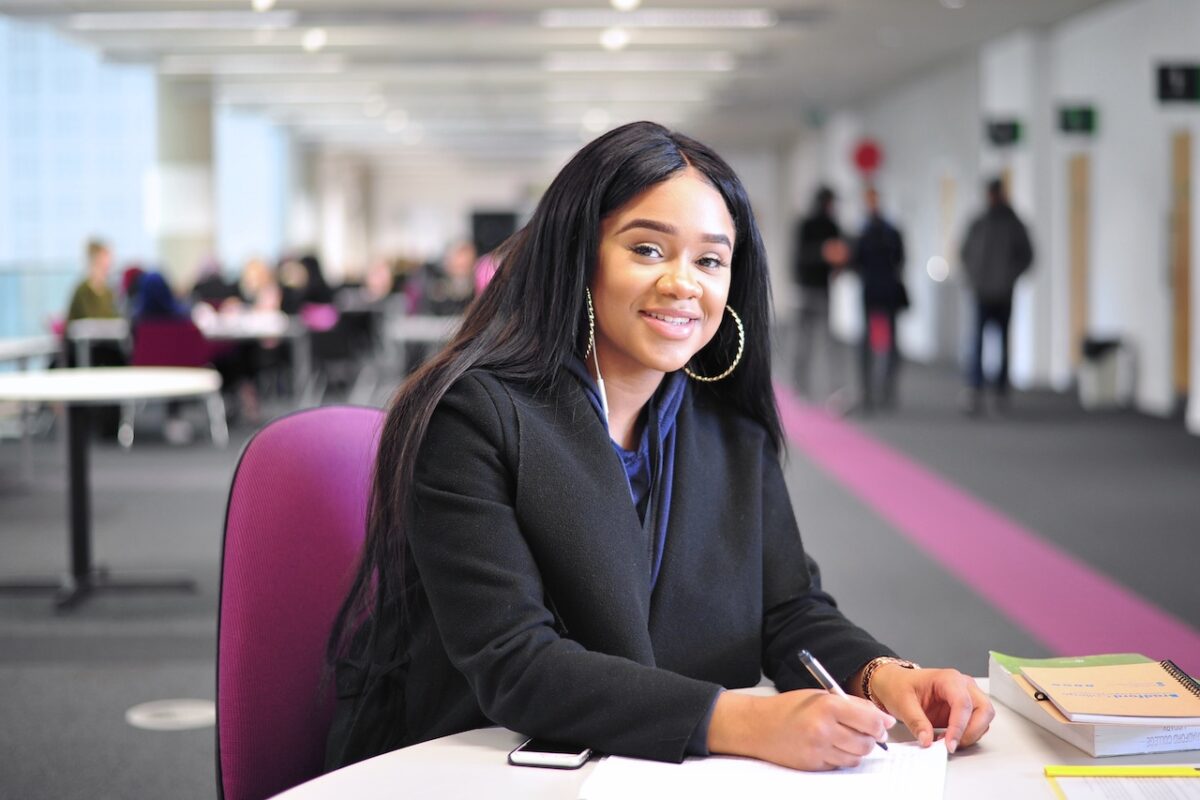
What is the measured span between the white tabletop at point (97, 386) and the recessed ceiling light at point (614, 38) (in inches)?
339

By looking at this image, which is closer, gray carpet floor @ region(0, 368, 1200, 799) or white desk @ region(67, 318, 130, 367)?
gray carpet floor @ region(0, 368, 1200, 799)

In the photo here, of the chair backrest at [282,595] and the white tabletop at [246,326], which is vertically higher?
the white tabletop at [246,326]

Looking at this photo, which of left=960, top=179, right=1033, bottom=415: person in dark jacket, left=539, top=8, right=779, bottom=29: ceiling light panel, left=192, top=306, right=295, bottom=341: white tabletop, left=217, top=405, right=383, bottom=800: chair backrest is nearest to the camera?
left=217, top=405, right=383, bottom=800: chair backrest

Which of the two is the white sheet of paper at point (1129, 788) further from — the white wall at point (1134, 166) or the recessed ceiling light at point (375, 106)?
the recessed ceiling light at point (375, 106)

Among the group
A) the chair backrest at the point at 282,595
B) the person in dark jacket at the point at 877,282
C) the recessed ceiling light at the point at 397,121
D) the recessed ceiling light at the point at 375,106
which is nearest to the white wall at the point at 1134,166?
the person in dark jacket at the point at 877,282

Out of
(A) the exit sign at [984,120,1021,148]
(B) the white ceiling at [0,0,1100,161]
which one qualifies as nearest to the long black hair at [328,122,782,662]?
(B) the white ceiling at [0,0,1100,161]

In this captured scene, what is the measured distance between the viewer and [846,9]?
1273 centimetres

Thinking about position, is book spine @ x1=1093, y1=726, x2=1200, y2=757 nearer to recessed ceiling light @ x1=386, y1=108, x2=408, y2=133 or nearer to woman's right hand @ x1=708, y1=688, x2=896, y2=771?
woman's right hand @ x1=708, y1=688, x2=896, y2=771

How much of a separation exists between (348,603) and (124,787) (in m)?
1.97

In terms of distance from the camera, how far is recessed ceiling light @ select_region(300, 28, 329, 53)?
13.5 metres

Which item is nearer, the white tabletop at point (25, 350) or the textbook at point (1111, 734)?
the textbook at point (1111, 734)

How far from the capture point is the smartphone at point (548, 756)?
135cm

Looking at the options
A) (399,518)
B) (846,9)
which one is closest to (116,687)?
(399,518)

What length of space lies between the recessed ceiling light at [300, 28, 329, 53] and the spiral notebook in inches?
494
